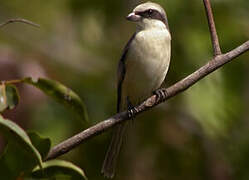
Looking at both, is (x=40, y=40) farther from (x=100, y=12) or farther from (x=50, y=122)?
(x=50, y=122)

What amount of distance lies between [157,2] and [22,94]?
4.12 feet

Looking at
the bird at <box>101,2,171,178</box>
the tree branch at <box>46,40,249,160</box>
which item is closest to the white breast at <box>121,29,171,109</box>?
the bird at <box>101,2,171,178</box>

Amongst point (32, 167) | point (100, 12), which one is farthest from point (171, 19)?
point (32, 167)

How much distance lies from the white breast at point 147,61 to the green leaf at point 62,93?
4.28 ft

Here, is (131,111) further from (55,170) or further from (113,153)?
(55,170)

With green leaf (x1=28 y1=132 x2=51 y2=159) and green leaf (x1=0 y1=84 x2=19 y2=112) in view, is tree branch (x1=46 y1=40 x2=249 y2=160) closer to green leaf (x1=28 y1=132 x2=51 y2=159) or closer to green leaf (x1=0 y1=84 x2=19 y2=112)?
green leaf (x1=28 y1=132 x2=51 y2=159)

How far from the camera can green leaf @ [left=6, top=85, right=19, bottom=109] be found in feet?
8.90

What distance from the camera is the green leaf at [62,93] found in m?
2.80

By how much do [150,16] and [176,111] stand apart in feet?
2.75

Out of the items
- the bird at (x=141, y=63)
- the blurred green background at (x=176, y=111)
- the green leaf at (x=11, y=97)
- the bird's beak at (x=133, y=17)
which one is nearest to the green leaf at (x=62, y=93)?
the green leaf at (x=11, y=97)

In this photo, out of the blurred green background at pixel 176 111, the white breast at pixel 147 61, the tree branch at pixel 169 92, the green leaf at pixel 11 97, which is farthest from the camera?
the blurred green background at pixel 176 111

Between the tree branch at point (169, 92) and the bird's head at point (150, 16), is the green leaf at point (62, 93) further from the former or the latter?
the bird's head at point (150, 16)

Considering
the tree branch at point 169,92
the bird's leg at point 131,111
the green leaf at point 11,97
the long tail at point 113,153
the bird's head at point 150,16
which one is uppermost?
the green leaf at point 11,97

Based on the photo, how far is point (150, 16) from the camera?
14.3ft
